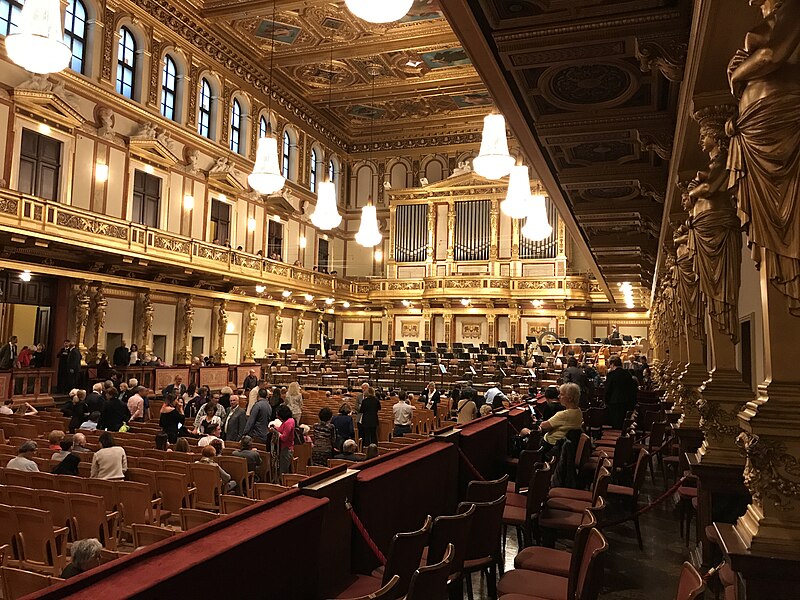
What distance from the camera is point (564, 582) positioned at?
3525 millimetres

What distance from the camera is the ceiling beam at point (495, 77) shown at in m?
4.12

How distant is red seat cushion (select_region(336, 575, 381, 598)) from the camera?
3449mm

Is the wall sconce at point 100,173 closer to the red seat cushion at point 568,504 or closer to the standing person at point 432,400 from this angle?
the standing person at point 432,400

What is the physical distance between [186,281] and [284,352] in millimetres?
5864

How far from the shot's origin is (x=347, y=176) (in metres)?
32.7

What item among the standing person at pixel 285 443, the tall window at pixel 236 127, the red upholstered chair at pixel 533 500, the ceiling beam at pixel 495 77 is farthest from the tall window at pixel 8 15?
the red upholstered chair at pixel 533 500

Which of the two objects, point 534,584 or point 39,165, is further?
point 39,165

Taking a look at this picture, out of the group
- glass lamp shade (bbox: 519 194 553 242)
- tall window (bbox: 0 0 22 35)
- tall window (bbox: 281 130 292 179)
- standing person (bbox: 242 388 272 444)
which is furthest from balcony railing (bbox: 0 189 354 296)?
glass lamp shade (bbox: 519 194 553 242)

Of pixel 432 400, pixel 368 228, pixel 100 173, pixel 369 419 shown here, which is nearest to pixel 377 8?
pixel 369 419

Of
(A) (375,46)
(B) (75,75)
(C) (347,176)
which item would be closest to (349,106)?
(C) (347,176)

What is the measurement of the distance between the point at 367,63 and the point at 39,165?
12907mm

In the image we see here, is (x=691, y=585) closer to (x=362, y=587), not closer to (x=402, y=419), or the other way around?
(x=362, y=587)

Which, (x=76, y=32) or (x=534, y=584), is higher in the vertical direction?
(x=76, y=32)

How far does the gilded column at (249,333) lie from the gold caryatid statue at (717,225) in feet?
68.4
